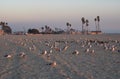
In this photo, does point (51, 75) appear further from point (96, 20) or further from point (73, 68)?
point (96, 20)

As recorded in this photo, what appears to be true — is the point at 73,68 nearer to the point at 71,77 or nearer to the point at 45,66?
the point at 45,66

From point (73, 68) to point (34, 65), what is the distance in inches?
80.2

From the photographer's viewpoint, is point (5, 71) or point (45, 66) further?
point (45, 66)

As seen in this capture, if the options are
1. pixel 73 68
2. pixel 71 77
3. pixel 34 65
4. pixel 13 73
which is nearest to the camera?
pixel 71 77

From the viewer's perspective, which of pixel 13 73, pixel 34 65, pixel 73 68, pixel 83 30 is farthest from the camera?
pixel 83 30

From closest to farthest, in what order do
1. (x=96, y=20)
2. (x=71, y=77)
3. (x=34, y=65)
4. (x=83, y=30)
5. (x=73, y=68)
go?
(x=71, y=77)
(x=73, y=68)
(x=34, y=65)
(x=96, y=20)
(x=83, y=30)

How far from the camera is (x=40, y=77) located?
12367mm

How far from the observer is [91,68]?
14859 millimetres

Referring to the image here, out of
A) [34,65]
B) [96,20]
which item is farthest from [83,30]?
[34,65]

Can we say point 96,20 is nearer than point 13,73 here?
No

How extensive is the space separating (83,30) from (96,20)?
41.1 ft

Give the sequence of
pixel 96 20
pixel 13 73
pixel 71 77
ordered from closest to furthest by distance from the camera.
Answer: pixel 71 77, pixel 13 73, pixel 96 20

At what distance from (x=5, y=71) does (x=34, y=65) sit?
2.21 metres

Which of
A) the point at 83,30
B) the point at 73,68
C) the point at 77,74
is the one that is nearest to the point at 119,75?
the point at 77,74
